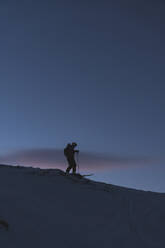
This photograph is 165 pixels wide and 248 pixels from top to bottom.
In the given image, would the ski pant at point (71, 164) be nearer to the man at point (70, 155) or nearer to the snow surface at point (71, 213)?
the man at point (70, 155)

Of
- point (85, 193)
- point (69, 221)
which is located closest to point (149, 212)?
point (85, 193)

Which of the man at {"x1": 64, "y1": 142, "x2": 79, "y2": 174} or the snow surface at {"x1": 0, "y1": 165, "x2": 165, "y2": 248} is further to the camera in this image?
the man at {"x1": 64, "y1": 142, "x2": 79, "y2": 174}

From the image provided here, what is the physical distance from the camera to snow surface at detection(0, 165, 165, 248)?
29.6ft

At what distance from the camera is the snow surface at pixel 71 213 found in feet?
29.6

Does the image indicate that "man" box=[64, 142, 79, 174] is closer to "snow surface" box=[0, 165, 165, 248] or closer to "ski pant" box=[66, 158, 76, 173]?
"ski pant" box=[66, 158, 76, 173]

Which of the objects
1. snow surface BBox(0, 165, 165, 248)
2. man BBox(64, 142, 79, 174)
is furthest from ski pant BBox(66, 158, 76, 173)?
snow surface BBox(0, 165, 165, 248)

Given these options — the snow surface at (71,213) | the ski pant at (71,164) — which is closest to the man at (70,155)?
the ski pant at (71,164)

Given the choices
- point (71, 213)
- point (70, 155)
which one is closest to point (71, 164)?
point (70, 155)

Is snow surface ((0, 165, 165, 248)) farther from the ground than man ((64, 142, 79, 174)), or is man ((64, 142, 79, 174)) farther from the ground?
man ((64, 142, 79, 174))

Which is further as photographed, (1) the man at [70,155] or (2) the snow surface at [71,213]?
(1) the man at [70,155]

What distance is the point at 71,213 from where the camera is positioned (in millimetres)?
11641

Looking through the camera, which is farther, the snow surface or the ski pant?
the ski pant

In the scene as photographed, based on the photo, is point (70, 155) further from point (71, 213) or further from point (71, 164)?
point (71, 213)

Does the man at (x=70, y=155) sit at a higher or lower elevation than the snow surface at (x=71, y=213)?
higher
